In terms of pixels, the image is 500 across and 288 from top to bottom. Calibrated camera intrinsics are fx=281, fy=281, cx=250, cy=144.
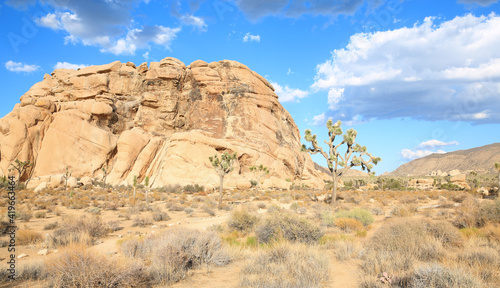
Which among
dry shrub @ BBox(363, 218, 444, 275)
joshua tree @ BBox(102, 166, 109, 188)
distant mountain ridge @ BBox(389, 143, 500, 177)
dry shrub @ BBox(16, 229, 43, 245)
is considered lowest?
dry shrub @ BBox(16, 229, 43, 245)

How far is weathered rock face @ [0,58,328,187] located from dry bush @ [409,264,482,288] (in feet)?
119

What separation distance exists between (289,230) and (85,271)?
19.8ft

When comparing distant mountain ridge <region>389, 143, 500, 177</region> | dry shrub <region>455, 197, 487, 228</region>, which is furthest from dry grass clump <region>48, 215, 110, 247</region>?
distant mountain ridge <region>389, 143, 500, 177</region>

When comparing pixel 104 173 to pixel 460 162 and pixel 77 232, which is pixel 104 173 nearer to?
pixel 77 232

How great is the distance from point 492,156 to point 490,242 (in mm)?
116362

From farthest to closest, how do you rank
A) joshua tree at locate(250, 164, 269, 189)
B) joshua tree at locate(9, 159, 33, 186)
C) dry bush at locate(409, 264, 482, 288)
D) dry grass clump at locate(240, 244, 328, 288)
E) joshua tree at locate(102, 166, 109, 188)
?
joshua tree at locate(250, 164, 269, 189) → joshua tree at locate(102, 166, 109, 188) → joshua tree at locate(9, 159, 33, 186) → dry grass clump at locate(240, 244, 328, 288) → dry bush at locate(409, 264, 482, 288)

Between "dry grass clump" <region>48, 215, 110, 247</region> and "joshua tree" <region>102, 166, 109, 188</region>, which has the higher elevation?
"joshua tree" <region>102, 166, 109, 188</region>

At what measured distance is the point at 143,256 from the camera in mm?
7141

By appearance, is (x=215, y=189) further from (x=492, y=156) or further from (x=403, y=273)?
(x=492, y=156)

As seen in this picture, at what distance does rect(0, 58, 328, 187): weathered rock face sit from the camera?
42938 millimetres

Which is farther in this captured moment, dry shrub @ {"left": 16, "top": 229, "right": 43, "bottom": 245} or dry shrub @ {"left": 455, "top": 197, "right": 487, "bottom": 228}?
dry shrub @ {"left": 455, "top": 197, "right": 487, "bottom": 228}

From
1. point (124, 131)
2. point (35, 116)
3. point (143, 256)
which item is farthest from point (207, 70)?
point (143, 256)

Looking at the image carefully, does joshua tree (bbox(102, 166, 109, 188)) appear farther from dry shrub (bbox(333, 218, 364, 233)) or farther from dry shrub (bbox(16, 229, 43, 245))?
dry shrub (bbox(333, 218, 364, 233))


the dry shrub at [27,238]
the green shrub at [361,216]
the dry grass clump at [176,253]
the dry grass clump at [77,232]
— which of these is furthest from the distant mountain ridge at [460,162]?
the dry shrub at [27,238]
